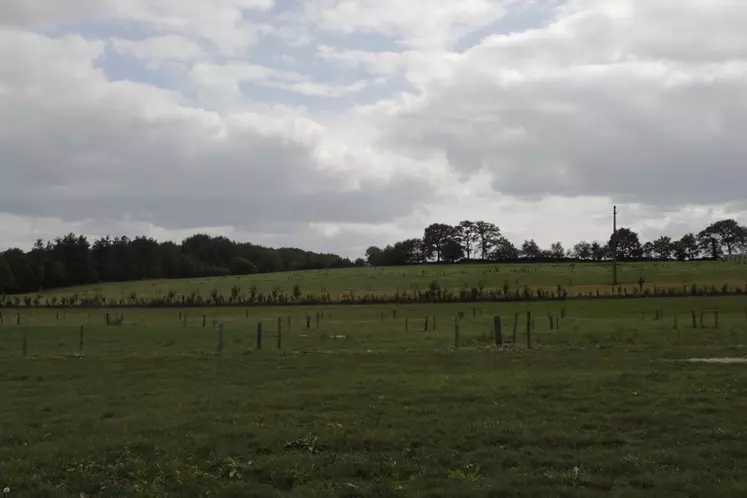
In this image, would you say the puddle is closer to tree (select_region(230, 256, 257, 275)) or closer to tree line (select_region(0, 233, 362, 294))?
tree line (select_region(0, 233, 362, 294))

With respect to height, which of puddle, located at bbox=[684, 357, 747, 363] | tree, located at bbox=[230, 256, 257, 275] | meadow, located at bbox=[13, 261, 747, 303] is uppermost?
tree, located at bbox=[230, 256, 257, 275]

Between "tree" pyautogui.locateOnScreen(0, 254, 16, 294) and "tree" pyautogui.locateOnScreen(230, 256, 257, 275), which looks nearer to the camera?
"tree" pyautogui.locateOnScreen(0, 254, 16, 294)

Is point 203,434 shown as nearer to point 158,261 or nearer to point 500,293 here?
point 500,293

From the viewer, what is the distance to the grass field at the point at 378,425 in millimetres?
9266

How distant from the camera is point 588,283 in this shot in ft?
321

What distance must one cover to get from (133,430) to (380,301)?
71254mm

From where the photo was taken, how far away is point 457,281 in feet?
372

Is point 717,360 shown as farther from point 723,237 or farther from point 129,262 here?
point 723,237

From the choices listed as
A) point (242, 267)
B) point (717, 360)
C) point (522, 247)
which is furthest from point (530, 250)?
point (717, 360)

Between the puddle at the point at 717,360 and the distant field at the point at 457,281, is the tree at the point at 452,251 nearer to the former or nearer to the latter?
the distant field at the point at 457,281

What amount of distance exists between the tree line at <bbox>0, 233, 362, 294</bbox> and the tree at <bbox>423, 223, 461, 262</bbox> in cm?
2383

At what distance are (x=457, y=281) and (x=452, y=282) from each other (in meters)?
1.52

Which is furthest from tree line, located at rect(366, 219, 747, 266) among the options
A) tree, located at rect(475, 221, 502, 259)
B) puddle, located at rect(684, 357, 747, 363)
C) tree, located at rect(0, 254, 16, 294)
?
A: puddle, located at rect(684, 357, 747, 363)

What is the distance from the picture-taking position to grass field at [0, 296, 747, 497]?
9266 millimetres
